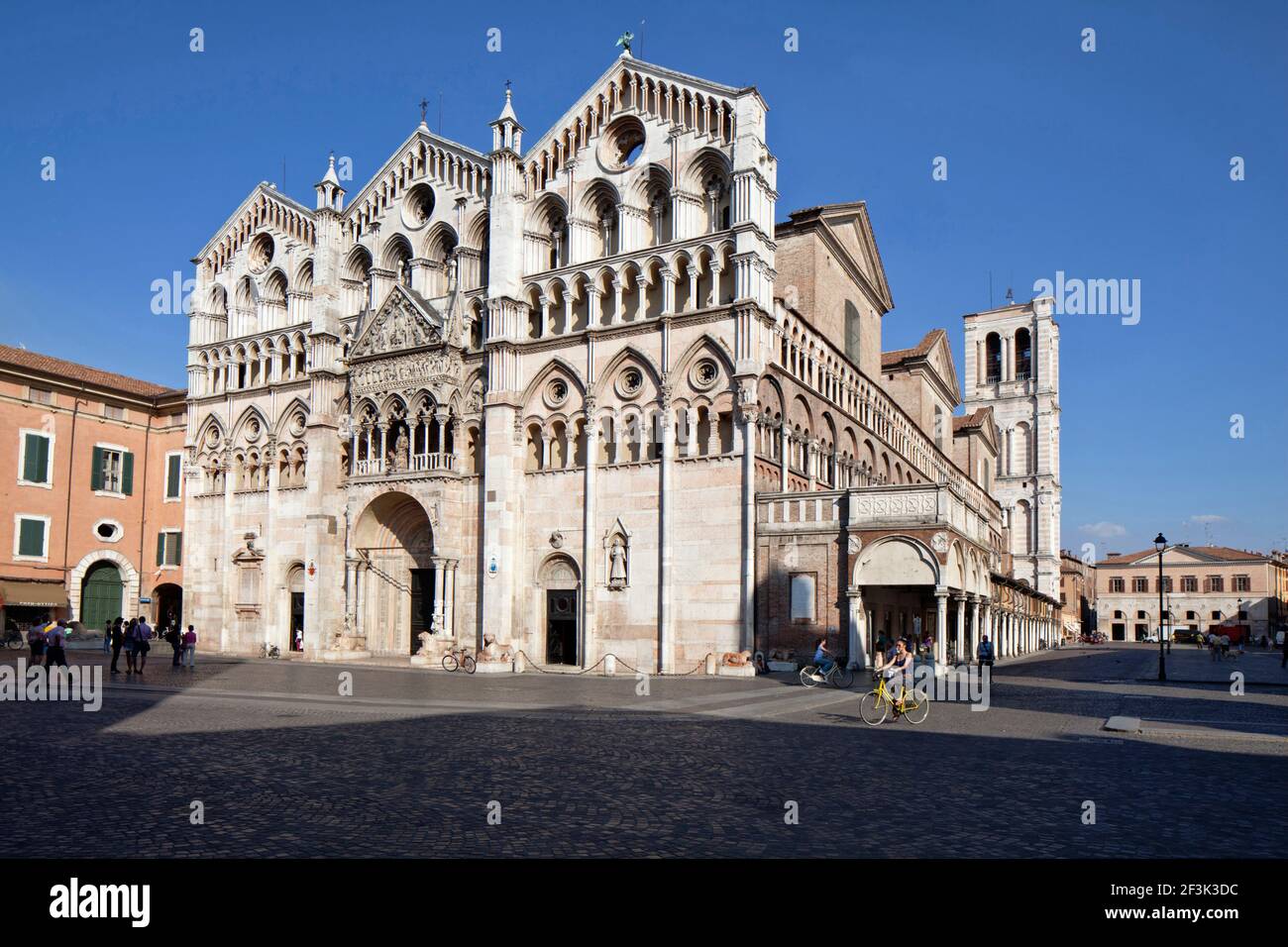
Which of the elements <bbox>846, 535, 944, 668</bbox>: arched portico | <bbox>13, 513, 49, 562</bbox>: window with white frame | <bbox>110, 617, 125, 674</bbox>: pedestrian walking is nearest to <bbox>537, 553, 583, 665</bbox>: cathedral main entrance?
<bbox>846, 535, 944, 668</bbox>: arched portico

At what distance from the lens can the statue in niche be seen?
35312 millimetres

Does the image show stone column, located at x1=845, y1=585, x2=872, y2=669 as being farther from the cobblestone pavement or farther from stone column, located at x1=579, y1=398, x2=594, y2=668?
stone column, located at x1=579, y1=398, x2=594, y2=668

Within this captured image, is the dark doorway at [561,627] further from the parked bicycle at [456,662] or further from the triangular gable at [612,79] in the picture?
the triangular gable at [612,79]

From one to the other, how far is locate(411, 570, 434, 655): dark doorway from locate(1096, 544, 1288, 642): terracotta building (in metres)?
106

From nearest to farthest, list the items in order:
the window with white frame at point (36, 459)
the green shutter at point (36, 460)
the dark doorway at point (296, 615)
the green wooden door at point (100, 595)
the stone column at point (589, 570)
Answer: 1. the stone column at point (589, 570)
2. the dark doorway at point (296, 615)
3. the window with white frame at point (36, 459)
4. the green shutter at point (36, 460)
5. the green wooden door at point (100, 595)

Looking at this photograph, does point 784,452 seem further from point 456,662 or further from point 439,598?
point 439,598

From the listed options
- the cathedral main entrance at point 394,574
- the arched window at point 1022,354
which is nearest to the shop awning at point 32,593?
the cathedral main entrance at point 394,574

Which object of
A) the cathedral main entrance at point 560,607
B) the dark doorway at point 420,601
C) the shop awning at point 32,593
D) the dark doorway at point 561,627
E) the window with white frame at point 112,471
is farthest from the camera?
the window with white frame at point 112,471

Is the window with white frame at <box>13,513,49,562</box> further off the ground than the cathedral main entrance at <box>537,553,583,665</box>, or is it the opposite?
the window with white frame at <box>13,513,49,562</box>

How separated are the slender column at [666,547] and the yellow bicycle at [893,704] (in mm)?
14636

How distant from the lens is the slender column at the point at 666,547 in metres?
33.9

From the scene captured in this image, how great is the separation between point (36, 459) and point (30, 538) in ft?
12.0

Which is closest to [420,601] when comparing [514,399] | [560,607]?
[560,607]
